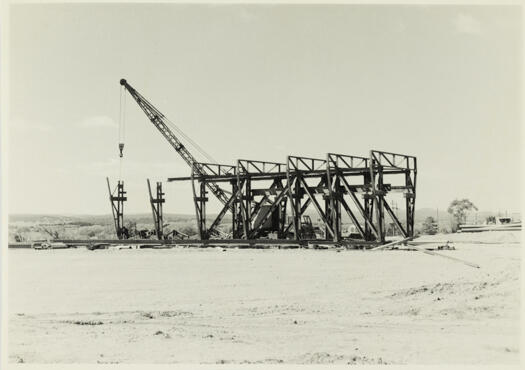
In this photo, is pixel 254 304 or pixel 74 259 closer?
pixel 254 304

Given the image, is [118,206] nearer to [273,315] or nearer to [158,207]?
[158,207]

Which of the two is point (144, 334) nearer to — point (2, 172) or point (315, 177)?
point (2, 172)

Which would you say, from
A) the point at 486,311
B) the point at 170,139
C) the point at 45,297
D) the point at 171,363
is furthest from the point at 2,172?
the point at 170,139

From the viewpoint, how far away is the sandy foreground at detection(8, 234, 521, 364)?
Result: 38.0 ft

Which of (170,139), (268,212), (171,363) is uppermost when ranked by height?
(170,139)

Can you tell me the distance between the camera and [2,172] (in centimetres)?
1512

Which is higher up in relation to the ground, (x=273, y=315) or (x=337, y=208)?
(x=337, y=208)

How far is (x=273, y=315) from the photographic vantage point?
45.5 ft

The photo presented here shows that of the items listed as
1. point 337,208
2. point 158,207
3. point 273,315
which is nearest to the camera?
point 273,315

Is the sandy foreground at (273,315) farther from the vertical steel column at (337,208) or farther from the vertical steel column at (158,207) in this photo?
the vertical steel column at (158,207)

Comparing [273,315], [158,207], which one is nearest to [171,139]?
[158,207]

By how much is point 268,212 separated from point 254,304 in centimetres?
2471

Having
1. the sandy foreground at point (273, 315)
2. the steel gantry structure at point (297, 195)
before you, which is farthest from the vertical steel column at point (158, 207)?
the sandy foreground at point (273, 315)

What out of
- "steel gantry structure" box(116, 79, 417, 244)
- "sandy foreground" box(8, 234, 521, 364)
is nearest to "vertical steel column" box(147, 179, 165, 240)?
"steel gantry structure" box(116, 79, 417, 244)
